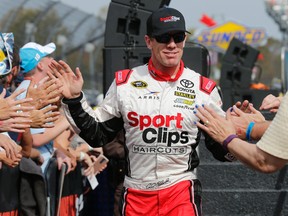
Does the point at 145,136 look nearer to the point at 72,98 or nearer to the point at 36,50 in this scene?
the point at 72,98

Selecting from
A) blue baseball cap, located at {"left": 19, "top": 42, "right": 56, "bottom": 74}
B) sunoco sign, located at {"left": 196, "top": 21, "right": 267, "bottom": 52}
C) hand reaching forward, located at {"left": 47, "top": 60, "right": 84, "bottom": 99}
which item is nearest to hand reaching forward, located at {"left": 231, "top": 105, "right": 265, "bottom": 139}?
hand reaching forward, located at {"left": 47, "top": 60, "right": 84, "bottom": 99}

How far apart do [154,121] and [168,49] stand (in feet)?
1.95

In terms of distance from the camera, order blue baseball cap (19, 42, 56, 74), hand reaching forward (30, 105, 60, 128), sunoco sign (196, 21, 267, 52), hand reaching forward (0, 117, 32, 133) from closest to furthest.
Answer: hand reaching forward (0, 117, 32, 133) → hand reaching forward (30, 105, 60, 128) → blue baseball cap (19, 42, 56, 74) → sunoco sign (196, 21, 267, 52)

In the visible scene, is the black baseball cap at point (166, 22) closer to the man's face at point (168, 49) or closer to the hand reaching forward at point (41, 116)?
the man's face at point (168, 49)

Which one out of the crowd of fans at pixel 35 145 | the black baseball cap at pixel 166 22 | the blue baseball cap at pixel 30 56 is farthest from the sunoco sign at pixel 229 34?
the black baseball cap at pixel 166 22

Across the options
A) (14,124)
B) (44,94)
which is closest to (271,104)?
(44,94)

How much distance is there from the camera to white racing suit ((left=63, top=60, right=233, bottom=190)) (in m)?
6.68

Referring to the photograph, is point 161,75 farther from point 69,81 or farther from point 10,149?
point 10,149

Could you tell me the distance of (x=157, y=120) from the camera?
21.9ft

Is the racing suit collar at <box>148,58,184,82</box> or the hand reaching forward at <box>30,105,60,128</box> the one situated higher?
the racing suit collar at <box>148,58,184,82</box>

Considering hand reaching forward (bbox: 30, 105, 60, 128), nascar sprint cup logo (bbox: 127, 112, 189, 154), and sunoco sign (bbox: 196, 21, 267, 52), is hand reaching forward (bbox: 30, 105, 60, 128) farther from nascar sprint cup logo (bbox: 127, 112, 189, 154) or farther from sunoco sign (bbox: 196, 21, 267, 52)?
sunoco sign (bbox: 196, 21, 267, 52)

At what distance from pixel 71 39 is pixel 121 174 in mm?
19148

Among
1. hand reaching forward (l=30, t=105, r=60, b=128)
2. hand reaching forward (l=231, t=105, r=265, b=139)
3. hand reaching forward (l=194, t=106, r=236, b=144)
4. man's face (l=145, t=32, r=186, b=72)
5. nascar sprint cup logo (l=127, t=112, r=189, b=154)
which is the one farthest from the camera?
man's face (l=145, t=32, r=186, b=72)

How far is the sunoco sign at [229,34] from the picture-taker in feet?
142
